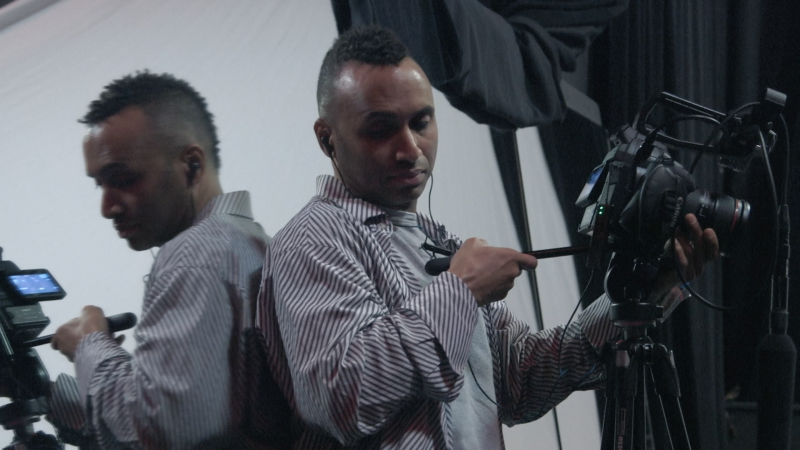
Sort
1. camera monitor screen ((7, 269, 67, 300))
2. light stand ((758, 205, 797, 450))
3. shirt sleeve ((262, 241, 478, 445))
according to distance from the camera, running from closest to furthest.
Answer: shirt sleeve ((262, 241, 478, 445)), camera monitor screen ((7, 269, 67, 300)), light stand ((758, 205, 797, 450))

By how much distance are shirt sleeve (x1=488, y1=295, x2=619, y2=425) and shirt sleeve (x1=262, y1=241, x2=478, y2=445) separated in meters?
0.27

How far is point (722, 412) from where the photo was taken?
2545mm

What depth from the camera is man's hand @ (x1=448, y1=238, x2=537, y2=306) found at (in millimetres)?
954

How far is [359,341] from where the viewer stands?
2.89 ft

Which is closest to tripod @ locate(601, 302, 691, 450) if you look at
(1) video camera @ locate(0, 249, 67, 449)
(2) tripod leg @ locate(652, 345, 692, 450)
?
(2) tripod leg @ locate(652, 345, 692, 450)

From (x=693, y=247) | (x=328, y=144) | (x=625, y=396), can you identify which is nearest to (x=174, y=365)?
(x=328, y=144)

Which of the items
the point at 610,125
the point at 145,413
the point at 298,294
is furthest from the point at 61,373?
the point at 610,125

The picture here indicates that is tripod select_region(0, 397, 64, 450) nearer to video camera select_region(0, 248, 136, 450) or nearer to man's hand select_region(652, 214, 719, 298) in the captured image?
video camera select_region(0, 248, 136, 450)

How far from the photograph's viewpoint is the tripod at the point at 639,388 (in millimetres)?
1036

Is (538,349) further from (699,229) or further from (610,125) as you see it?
(610,125)

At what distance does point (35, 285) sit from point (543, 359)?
70 centimetres

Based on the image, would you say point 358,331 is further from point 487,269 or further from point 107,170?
point 107,170

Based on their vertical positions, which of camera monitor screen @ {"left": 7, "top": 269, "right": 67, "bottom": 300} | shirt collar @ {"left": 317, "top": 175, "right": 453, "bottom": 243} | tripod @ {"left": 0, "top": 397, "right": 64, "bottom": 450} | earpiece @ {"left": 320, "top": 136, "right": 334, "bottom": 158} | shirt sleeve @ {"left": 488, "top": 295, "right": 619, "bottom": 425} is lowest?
shirt sleeve @ {"left": 488, "top": 295, "right": 619, "bottom": 425}

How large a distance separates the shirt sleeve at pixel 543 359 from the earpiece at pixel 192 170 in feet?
1.57
